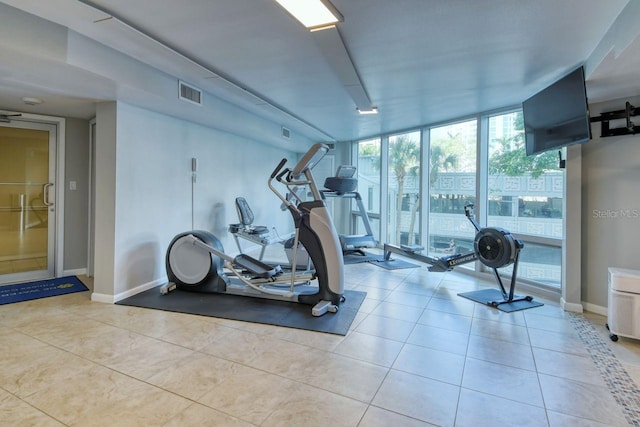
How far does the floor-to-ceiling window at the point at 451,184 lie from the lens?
5.16m

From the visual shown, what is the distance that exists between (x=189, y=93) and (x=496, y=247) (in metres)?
3.97

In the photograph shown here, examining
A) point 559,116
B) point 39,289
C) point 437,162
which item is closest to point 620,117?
point 559,116

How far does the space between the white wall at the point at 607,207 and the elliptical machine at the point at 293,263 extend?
2.69 meters

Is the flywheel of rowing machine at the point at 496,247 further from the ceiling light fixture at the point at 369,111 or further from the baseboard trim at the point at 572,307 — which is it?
the ceiling light fixture at the point at 369,111

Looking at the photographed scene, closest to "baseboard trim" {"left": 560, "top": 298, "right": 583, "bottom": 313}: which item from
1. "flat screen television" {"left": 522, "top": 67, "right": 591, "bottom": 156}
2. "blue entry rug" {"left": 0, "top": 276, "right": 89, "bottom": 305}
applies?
"flat screen television" {"left": 522, "top": 67, "right": 591, "bottom": 156}

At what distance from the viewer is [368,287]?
4.37 m

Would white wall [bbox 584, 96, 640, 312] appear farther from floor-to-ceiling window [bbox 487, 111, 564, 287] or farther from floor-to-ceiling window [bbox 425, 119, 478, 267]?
floor-to-ceiling window [bbox 425, 119, 478, 267]

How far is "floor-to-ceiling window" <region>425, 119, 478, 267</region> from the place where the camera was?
5.16 m

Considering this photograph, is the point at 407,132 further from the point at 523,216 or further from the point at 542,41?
the point at 542,41

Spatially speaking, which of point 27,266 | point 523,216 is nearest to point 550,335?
point 523,216

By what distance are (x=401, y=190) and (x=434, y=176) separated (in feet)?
3.07

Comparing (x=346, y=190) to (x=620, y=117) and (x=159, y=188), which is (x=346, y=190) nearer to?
(x=159, y=188)

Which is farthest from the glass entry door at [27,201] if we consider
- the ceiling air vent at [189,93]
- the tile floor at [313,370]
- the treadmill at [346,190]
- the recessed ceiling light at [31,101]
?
the treadmill at [346,190]

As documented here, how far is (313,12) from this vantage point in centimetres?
222
